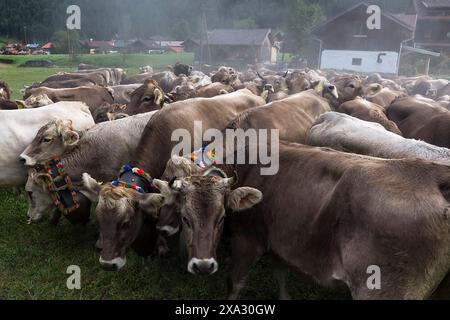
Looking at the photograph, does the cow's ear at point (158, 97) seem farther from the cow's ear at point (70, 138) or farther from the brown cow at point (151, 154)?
the cow's ear at point (70, 138)

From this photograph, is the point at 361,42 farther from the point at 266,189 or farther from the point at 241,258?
the point at 241,258

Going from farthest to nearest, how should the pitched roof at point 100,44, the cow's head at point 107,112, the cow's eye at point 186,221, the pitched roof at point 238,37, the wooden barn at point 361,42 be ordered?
the pitched roof at point 100,44 → the pitched roof at point 238,37 → the wooden barn at point 361,42 → the cow's head at point 107,112 → the cow's eye at point 186,221

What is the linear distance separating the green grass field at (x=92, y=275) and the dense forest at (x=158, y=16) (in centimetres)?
6005

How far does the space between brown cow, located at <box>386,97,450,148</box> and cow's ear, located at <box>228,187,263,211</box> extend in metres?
4.11

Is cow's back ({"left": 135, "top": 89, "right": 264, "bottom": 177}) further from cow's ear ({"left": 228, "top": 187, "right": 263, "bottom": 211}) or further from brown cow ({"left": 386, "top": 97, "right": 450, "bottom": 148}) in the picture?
brown cow ({"left": 386, "top": 97, "right": 450, "bottom": 148})

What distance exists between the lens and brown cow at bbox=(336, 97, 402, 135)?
22.6 feet

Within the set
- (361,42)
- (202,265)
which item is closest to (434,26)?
(361,42)

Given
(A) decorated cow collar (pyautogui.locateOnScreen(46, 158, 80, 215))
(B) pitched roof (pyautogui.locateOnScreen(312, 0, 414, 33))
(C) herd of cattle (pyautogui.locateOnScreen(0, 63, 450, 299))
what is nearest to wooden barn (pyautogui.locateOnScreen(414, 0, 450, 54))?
(B) pitched roof (pyautogui.locateOnScreen(312, 0, 414, 33))

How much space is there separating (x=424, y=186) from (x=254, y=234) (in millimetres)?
1700

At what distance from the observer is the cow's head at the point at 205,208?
364cm

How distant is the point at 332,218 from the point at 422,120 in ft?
16.5

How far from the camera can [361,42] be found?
41.5m

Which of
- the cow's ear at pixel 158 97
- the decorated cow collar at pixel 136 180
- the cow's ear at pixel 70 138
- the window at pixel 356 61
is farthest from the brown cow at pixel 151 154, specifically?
the window at pixel 356 61
